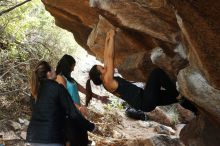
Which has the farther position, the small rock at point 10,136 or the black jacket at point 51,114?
the small rock at point 10,136

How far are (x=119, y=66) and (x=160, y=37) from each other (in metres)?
2.90

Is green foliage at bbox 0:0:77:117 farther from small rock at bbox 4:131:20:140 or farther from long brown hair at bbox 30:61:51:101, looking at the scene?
long brown hair at bbox 30:61:51:101

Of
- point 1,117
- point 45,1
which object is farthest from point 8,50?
point 45,1

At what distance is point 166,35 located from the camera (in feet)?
21.0

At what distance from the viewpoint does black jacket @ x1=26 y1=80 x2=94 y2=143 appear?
5005 mm

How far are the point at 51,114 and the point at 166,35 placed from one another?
244 centimetres

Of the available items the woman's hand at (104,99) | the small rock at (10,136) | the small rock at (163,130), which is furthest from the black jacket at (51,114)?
the woman's hand at (104,99)

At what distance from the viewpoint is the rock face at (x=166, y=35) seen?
12.0 ft

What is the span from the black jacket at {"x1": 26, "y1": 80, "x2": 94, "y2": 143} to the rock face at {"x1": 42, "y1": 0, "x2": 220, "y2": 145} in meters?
1.64

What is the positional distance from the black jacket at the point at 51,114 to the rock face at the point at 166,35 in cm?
164

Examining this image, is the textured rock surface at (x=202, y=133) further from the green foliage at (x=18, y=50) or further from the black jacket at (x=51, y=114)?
the green foliage at (x=18, y=50)

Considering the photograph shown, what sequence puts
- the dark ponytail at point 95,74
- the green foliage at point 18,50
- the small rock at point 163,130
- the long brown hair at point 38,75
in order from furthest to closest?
the small rock at point 163,130, the green foliage at point 18,50, the dark ponytail at point 95,74, the long brown hair at point 38,75

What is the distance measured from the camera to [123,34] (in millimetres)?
7668

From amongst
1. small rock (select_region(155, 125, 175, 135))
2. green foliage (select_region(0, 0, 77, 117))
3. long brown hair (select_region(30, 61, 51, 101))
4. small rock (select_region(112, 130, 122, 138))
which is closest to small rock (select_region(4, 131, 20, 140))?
green foliage (select_region(0, 0, 77, 117))
